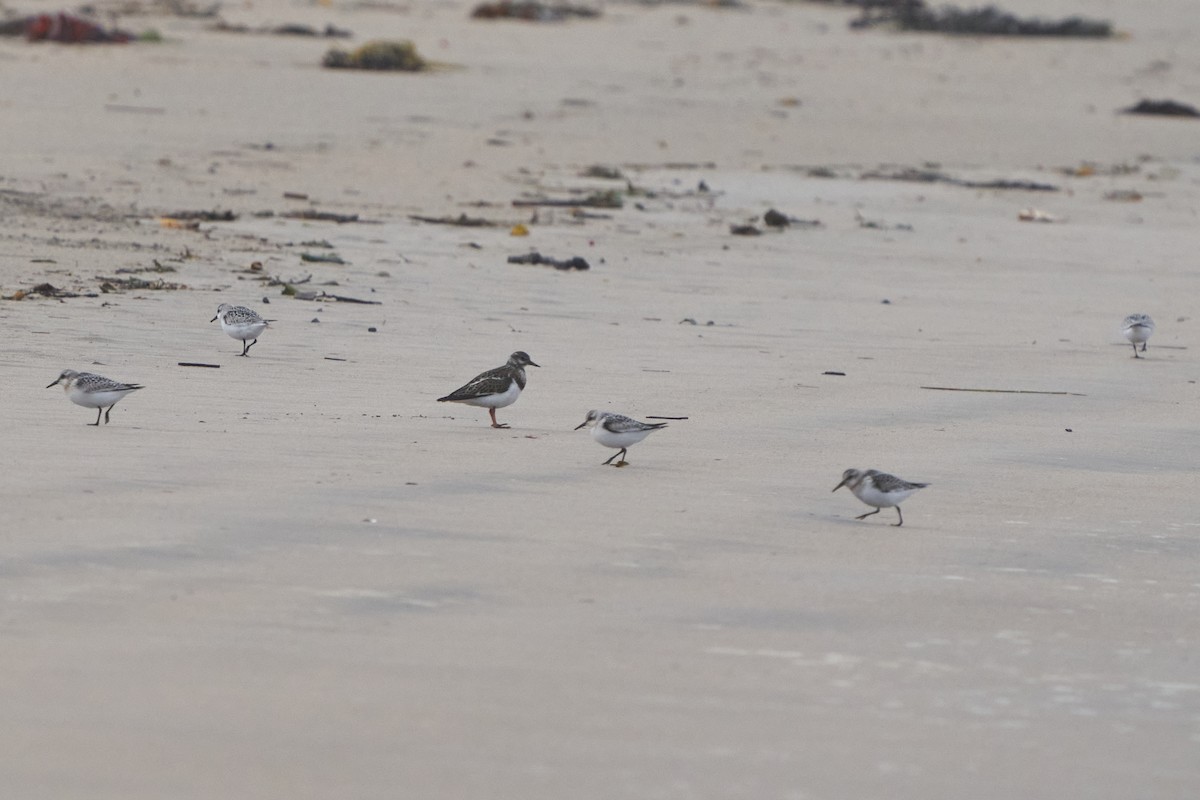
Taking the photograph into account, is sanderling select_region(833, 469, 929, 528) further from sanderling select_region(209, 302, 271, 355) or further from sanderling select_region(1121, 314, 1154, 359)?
sanderling select_region(1121, 314, 1154, 359)

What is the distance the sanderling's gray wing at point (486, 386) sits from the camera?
8.18 m

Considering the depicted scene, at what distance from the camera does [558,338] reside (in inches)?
422

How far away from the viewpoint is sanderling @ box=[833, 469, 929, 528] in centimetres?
676

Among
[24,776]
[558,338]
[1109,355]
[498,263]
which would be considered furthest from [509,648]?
[498,263]

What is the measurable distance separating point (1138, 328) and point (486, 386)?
4.49 meters

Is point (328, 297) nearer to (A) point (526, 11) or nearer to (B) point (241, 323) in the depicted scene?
(B) point (241, 323)

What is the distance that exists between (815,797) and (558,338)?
651 cm

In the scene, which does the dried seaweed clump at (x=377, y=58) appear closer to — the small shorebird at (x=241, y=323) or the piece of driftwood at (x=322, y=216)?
the piece of driftwood at (x=322, y=216)

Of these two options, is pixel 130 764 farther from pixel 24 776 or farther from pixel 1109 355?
pixel 1109 355

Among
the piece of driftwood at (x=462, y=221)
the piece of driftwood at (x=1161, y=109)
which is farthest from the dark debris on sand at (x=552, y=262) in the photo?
the piece of driftwood at (x=1161, y=109)

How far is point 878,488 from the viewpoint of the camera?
6.75 m

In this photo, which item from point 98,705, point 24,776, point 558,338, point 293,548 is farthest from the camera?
point 558,338

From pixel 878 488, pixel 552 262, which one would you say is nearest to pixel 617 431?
pixel 878 488

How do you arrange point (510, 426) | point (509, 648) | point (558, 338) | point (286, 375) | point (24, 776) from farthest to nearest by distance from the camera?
1. point (558, 338)
2. point (286, 375)
3. point (510, 426)
4. point (509, 648)
5. point (24, 776)
